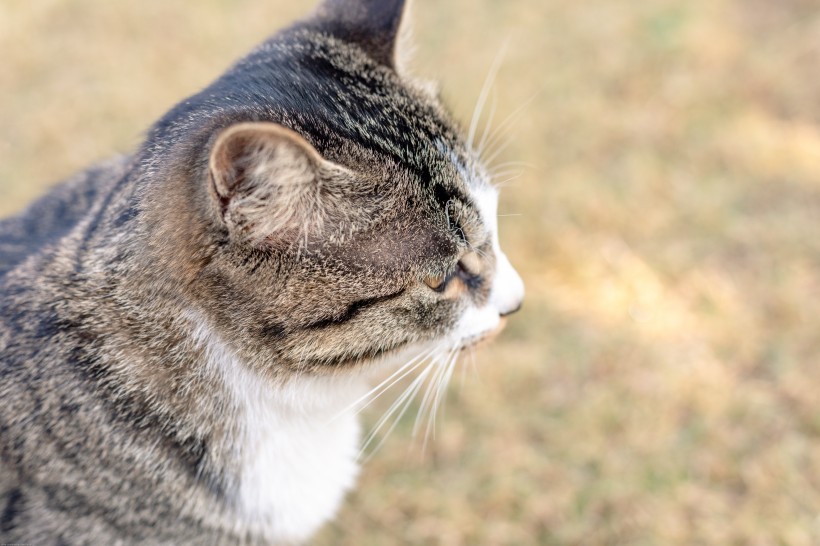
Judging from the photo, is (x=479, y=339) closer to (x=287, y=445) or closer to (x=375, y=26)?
(x=287, y=445)

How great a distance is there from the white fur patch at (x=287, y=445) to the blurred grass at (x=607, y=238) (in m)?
0.65

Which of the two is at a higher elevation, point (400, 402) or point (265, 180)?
point (265, 180)

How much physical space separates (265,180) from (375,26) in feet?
2.16

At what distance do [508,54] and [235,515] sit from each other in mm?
3082

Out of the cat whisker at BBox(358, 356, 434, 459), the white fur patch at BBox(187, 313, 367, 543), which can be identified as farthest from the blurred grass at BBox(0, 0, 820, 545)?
the white fur patch at BBox(187, 313, 367, 543)

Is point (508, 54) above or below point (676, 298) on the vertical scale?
above

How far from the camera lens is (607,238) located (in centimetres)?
308

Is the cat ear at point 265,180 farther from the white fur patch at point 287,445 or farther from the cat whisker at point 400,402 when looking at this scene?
the cat whisker at point 400,402

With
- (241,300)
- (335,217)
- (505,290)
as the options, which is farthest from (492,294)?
(241,300)

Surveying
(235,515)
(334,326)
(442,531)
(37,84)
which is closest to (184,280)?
(334,326)

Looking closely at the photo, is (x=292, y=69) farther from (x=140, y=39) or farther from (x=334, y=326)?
(x=140, y=39)

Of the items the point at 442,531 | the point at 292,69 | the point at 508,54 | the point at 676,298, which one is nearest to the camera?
the point at 292,69

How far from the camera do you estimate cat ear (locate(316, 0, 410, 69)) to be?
1.67 meters

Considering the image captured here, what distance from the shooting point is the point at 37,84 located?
13.1ft
